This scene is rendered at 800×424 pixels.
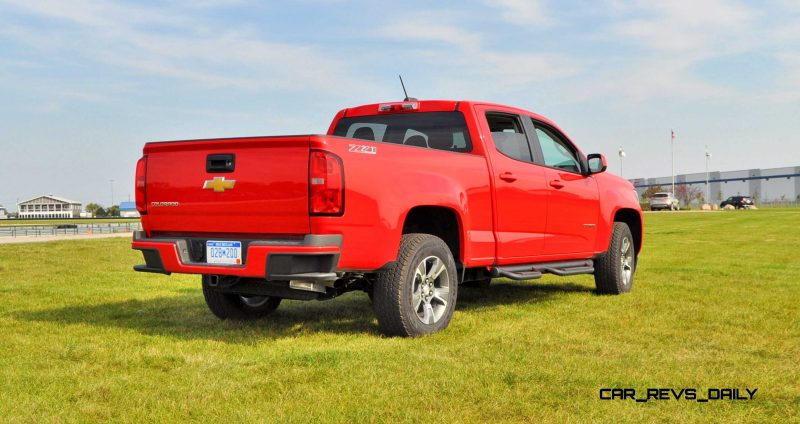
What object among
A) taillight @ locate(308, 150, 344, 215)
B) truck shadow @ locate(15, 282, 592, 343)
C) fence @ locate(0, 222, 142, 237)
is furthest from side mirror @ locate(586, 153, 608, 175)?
fence @ locate(0, 222, 142, 237)

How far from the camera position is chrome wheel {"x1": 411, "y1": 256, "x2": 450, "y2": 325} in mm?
6227

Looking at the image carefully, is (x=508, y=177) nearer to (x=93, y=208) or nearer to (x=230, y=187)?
(x=230, y=187)

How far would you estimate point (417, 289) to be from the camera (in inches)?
246

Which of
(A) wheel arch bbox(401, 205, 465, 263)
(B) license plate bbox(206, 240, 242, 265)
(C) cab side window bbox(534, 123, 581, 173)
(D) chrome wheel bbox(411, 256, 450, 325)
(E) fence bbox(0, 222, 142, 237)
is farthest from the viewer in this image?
(E) fence bbox(0, 222, 142, 237)

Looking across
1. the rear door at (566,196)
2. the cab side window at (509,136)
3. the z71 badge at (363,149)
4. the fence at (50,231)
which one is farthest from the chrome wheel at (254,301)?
the fence at (50,231)

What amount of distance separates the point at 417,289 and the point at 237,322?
1.90 m

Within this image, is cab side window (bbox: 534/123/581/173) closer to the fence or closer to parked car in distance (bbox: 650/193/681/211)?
the fence

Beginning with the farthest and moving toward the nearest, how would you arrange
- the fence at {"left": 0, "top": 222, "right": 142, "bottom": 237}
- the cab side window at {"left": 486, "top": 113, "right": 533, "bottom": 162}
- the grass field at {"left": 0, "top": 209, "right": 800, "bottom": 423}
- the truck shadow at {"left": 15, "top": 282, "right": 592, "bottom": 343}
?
the fence at {"left": 0, "top": 222, "right": 142, "bottom": 237}, the cab side window at {"left": 486, "top": 113, "right": 533, "bottom": 162}, the truck shadow at {"left": 15, "top": 282, "right": 592, "bottom": 343}, the grass field at {"left": 0, "top": 209, "right": 800, "bottom": 423}

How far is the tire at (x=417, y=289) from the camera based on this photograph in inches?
233

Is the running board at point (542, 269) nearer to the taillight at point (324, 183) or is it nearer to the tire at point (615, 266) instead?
the tire at point (615, 266)

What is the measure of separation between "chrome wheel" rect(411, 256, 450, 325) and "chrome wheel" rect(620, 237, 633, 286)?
3542 millimetres

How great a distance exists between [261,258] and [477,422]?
2.36 meters

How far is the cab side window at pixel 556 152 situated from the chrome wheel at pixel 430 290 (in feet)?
7.24

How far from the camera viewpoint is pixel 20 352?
562 centimetres
